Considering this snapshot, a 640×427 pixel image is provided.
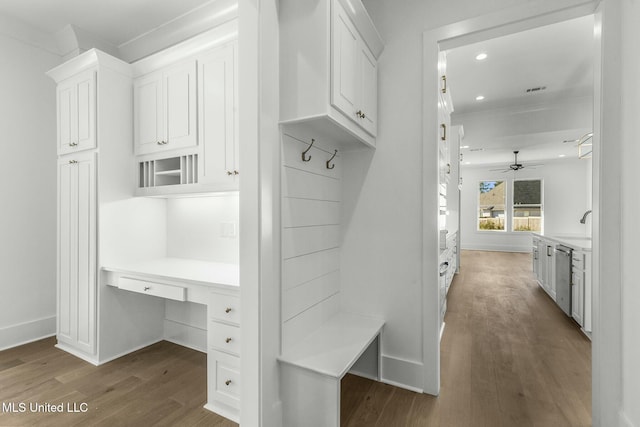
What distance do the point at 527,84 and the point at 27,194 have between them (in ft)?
19.7

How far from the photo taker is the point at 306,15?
1.55 m

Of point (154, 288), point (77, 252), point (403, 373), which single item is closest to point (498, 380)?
point (403, 373)

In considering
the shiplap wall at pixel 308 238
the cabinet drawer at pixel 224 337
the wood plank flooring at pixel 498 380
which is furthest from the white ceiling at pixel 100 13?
the wood plank flooring at pixel 498 380

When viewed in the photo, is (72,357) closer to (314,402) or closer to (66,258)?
(66,258)

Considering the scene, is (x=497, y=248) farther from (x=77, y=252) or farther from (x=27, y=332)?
(x=27, y=332)

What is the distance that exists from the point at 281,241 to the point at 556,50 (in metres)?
3.86

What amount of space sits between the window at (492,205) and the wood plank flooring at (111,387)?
9.80m

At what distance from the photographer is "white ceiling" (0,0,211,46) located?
104 inches

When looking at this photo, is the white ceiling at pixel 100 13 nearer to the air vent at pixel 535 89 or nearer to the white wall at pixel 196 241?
the white wall at pixel 196 241

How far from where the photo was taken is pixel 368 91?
1989 millimetres

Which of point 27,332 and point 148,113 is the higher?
point 148,113

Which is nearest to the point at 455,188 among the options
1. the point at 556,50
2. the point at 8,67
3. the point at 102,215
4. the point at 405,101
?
the point at 556,50

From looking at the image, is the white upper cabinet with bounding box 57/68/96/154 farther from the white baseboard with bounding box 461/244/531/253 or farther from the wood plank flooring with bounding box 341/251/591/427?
the white baseboard with bounding box 461/244/531/253

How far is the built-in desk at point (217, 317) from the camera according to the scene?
187 cm
